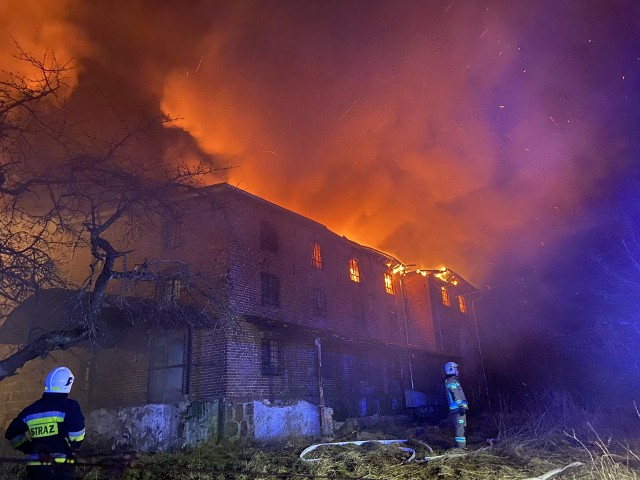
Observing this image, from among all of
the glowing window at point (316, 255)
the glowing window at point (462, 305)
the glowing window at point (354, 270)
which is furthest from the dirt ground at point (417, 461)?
the glowing window at point (462, 305)

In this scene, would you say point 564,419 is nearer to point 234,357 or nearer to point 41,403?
point 234,357

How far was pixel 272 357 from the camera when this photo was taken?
1387 centimetres

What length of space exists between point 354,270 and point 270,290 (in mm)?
6099

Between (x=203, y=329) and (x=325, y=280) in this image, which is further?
(x=325, y=280)

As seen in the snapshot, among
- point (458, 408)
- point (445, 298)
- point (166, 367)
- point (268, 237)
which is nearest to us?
point (458, 408)

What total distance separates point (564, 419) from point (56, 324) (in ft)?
45.8

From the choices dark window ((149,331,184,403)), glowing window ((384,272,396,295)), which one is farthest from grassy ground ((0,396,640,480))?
glowing window ((384,272,396,295))

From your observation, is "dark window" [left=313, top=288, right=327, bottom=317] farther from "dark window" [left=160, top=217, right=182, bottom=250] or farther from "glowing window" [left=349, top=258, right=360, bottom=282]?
"dark window" [left=160, top=217, right=182, bottom=250]

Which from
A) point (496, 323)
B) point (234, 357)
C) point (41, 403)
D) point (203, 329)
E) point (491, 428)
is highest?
point (496, 323)

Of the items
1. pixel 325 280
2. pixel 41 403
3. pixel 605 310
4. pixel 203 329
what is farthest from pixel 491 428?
pixel 41 403

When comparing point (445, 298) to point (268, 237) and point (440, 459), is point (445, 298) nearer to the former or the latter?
point (268, 237)

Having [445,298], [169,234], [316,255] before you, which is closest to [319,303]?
[316,255]

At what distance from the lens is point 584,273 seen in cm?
2323

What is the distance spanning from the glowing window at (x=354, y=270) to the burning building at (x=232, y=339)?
0.12 m
